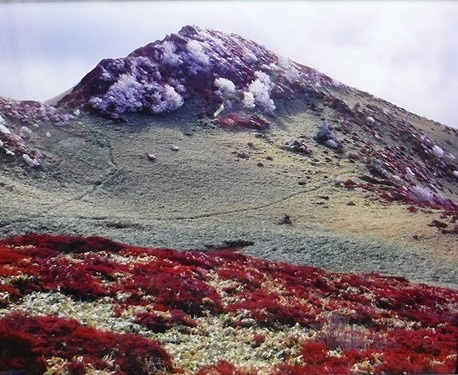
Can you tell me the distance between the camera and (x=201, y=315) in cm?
2625

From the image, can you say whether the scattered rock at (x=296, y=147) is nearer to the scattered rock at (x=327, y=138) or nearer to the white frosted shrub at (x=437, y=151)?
the scattered rock at (x=327, y=138)

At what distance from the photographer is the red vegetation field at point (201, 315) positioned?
18.9 metres

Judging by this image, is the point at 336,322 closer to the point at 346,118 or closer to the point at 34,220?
the point at 34,220

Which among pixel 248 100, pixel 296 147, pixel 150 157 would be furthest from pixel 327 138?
pixel 150 157

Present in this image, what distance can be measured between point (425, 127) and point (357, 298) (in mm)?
125281

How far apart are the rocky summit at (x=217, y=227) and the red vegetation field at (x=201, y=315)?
13 cm

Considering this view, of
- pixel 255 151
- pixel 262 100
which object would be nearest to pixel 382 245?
pixel 255 151

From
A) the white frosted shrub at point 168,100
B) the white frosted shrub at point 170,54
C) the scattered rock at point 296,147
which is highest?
the white frosted shrub at point 170,54

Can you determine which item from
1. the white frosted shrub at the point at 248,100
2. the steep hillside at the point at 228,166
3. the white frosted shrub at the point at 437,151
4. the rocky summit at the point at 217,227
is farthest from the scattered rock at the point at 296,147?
the white frosted shrub at the point at 437,151

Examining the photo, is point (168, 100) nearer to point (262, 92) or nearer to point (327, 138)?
point (262, 92)

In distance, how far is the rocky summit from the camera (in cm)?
2153

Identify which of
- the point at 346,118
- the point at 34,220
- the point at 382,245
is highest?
the point at 346,118

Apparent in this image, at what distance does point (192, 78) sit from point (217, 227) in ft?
190

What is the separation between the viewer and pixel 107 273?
30.3 metres
